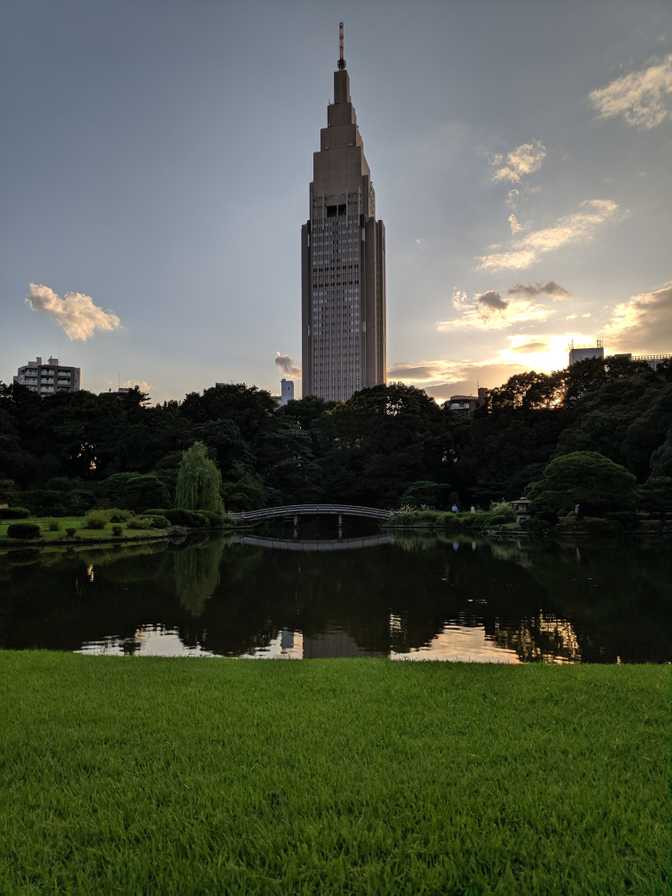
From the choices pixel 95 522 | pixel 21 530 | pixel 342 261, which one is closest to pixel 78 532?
pixel 95 522

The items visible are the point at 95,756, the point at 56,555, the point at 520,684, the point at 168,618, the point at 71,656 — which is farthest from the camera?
the point at 56,555

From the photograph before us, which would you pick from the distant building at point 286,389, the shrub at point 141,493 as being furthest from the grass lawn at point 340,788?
the distant building at point 286,389

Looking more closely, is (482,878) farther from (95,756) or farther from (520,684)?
(520,684)

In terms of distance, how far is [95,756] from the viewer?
3404mm

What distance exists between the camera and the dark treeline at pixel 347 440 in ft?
116

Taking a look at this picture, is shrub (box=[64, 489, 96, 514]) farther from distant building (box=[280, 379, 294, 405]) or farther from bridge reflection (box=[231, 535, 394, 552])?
distant building (box=[280, 379, 294, 405])

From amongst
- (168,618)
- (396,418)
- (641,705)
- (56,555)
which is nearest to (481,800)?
(641,705)

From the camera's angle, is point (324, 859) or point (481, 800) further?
point (481, 800)

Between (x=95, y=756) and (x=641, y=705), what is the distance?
11.7 feet

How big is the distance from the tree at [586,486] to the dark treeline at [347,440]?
18.7 feet

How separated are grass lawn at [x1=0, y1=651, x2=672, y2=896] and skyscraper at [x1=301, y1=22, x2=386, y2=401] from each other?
291 feet

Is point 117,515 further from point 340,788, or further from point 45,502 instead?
point 340,788

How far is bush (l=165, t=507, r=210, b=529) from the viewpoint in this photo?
30328mm

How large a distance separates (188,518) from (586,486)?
1934 cm
